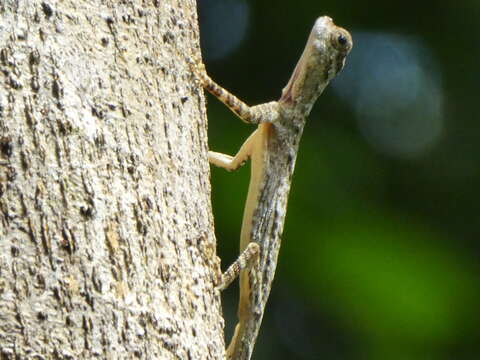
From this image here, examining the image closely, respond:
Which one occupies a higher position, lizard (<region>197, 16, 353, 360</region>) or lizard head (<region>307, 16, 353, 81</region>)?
lizard head (<region>307, 16, 353, 81</region>)

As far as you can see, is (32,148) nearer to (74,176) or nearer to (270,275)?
(74,176)

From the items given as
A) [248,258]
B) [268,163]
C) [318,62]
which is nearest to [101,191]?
[248,258]

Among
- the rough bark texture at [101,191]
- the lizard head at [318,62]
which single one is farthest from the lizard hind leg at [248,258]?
the rough bark texture at [101,191]

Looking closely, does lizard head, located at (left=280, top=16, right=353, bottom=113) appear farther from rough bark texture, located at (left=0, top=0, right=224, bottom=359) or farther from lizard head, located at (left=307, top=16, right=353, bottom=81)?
rough bark texture, located at (left=0, top=0, right=224, bottom=359)

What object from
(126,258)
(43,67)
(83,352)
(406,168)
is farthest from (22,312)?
(406,168)

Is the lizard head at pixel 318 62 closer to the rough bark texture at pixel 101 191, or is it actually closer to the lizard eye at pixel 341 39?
the lizard eye at pixel 341 39

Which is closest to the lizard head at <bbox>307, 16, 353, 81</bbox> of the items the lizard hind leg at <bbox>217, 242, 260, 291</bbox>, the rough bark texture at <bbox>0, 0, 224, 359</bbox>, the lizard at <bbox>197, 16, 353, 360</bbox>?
the lizard at <bbox>197, 16, 353, 360</bbox>
